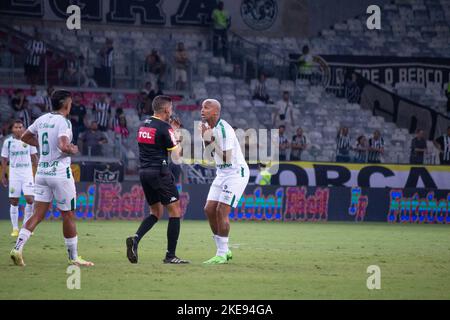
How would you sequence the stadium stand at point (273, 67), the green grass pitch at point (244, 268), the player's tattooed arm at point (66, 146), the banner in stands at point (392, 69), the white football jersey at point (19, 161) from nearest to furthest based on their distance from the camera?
the green grass pitch at point (244, 268) < the player's tattooed arm at point (66, 146) < the white football jersey at point (19, 161) < the stadium stand at point (273, 67) < the banner in stands at point (392, 69)

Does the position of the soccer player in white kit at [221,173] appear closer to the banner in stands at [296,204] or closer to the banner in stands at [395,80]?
the banner in stands at [296,204]

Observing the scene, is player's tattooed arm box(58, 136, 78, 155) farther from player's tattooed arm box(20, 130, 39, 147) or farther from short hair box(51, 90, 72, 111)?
player's tattooed arm box(20, 130, 39, 147)

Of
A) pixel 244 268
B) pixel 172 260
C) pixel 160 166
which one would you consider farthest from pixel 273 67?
pixel 244 268

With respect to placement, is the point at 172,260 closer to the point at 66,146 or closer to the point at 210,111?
the point at 210,111

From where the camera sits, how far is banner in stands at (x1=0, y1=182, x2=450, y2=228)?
26844mm

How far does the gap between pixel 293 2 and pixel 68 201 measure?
27.6 meters

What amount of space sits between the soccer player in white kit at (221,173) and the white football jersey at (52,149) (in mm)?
2322

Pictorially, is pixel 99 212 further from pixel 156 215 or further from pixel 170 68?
pixel 156 215

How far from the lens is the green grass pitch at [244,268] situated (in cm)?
1085

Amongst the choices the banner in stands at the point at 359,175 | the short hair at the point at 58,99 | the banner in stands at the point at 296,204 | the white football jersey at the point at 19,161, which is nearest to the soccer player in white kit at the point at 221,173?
the short hair at the point at 58,99

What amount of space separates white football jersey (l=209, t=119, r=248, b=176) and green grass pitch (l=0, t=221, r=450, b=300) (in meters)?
1.48

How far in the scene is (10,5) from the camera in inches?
1367

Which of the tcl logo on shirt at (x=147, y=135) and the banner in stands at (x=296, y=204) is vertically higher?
the tcl logo on shirt at (x=147, y=135)

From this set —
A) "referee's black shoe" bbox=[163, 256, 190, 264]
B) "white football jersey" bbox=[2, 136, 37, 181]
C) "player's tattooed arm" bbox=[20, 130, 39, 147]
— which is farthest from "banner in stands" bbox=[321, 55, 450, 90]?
"player's tattooed arm" bbox=[20, 130, 39, 147]
